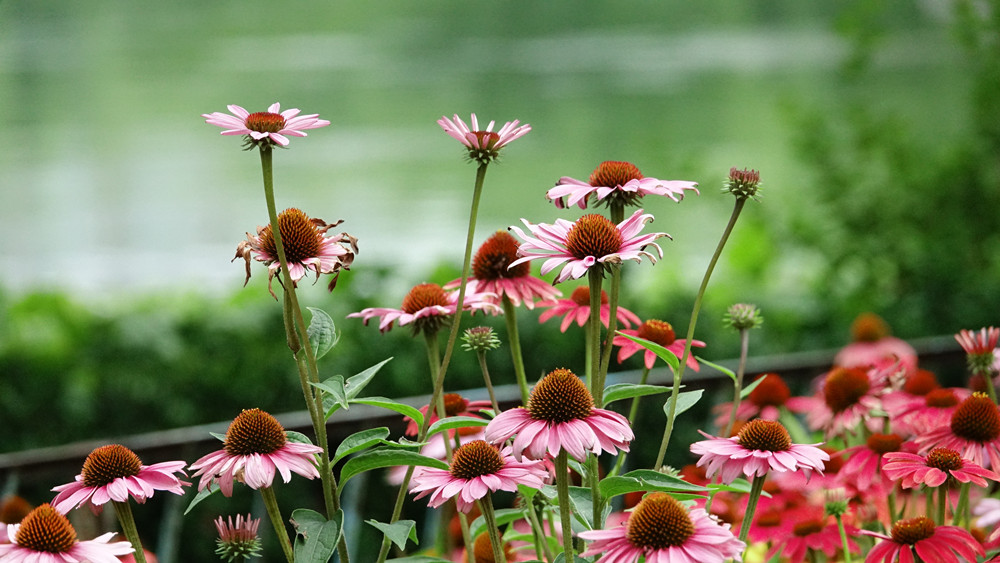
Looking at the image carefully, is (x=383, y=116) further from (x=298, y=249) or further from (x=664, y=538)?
(x=664, y=538)

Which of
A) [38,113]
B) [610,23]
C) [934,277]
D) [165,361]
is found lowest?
[165,361]

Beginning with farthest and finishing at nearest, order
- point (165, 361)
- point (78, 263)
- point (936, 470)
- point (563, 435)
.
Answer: point (78, 263) → point (165, 361) → point (936, 470) → point (563, 435)

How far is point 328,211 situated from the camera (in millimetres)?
6332

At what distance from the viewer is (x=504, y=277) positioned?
0.90m

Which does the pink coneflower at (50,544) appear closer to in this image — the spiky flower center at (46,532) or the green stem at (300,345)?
the spiky flower center at (46,532)

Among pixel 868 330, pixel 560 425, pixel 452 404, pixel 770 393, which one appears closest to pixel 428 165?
pixel 868 330

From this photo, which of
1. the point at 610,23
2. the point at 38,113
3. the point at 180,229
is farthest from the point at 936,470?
the point at 610,23

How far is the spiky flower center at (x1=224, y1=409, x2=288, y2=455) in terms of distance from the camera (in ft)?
2.35


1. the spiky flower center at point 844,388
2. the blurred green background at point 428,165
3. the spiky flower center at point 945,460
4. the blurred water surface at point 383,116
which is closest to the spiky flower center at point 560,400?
the blurred green background at point 428,165

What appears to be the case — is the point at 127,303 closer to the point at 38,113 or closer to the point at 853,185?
the point at 853,185

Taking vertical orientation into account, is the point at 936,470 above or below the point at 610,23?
below

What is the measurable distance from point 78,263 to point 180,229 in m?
0.81

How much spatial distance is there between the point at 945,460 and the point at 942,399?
0.80ft

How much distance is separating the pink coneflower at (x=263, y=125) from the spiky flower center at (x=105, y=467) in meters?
0.25
